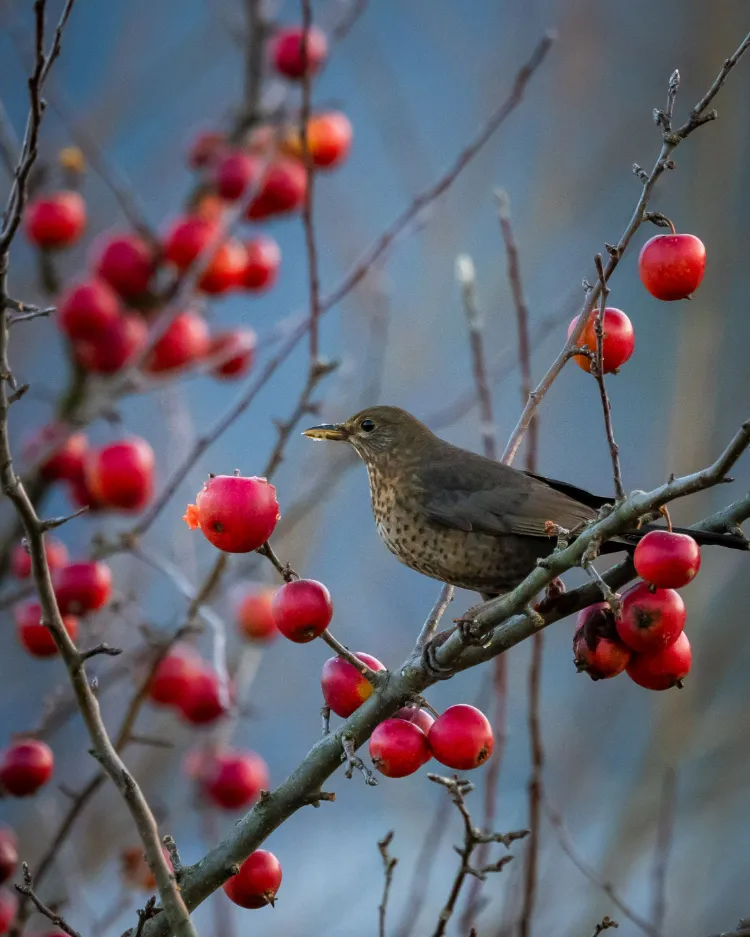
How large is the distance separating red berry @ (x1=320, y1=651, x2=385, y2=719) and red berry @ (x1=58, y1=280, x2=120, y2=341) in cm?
181

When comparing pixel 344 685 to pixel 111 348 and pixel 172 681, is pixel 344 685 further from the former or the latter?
pixel 111 348

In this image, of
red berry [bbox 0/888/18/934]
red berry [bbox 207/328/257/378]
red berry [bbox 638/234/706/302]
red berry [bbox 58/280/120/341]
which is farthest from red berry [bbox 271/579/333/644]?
red berry [bbox 58/280/120/341]

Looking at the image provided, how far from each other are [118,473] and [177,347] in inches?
20.8

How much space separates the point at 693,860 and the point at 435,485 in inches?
97.7

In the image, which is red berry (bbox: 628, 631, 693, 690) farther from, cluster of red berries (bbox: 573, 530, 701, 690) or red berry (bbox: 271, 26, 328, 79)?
red berry (bbox: 271, 26, 328, 79)

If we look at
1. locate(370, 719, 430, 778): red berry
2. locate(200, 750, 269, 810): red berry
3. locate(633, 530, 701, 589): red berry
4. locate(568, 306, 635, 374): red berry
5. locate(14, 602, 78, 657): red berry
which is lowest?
locate(370, 719, 430, 778): red berry

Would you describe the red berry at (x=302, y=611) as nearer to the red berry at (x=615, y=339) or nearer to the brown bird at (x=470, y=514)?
the red berry at (x=615, y=339)

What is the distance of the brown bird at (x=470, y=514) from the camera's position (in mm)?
2666

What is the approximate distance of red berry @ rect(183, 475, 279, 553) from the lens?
1.69 m

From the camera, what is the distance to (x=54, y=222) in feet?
11.3

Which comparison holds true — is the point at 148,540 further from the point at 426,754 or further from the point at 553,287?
the point at 426,754

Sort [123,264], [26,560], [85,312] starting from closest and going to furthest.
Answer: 1. [26,560]
2. [85,312]
3. [123,264]

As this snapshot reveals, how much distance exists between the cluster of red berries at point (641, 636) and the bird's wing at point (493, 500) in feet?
2.52

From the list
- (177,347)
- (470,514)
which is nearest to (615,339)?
(470,514)
